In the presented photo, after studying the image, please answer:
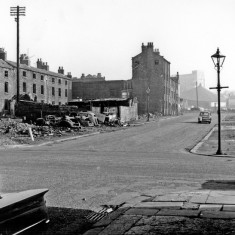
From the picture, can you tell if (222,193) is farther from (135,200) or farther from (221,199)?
(135,200)

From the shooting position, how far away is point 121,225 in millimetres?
5473

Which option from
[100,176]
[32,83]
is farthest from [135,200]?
[32,83]

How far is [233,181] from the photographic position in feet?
31.7

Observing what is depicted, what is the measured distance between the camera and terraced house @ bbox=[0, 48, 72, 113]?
5309cm

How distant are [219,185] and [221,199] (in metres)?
1.98

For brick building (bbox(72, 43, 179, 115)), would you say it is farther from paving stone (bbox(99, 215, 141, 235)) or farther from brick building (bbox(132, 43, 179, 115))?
paving stone (bbox(99, 215, 141, 235))

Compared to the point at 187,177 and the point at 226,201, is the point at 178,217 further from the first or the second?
the point at 187,177

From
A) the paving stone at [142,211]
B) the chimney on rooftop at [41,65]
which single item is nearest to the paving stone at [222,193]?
the paving stone at [142,211]

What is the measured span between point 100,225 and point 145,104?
72.1 metres

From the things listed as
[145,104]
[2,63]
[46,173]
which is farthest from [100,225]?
[145,104]

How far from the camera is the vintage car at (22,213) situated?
12.6 ft

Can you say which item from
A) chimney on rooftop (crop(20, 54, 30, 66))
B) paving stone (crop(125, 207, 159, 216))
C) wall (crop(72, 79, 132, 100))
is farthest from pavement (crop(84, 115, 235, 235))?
wall (crop(72, 79, 132, 100))

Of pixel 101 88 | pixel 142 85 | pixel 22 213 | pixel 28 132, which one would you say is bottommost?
pixel 28 132

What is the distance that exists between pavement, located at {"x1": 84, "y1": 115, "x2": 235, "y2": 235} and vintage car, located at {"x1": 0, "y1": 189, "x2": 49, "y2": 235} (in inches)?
43.3
